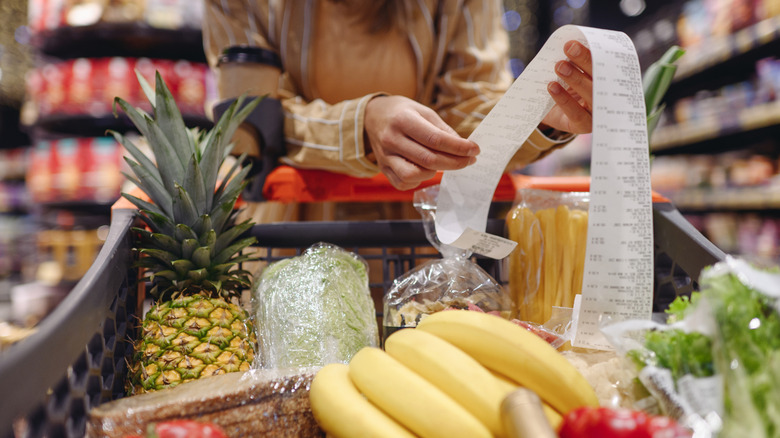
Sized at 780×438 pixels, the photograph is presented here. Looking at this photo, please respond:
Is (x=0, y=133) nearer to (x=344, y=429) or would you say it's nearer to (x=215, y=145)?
(x=215, y=145)

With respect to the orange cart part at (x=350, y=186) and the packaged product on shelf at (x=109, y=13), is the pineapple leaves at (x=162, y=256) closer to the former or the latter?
the orange cart part at (x=350, y=186)

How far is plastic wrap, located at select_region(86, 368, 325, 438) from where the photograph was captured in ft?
1.87

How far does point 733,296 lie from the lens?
1.70ft

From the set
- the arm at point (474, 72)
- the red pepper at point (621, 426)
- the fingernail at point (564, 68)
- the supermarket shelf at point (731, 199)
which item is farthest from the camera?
the supermarket shelf at point (731, 199)

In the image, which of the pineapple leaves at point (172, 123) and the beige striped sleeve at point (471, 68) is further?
the beige striped sleeve at point (471, 68)

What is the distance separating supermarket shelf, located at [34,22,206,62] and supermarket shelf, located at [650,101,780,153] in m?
2.73

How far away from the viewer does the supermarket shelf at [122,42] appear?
3.14m

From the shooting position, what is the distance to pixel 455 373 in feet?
1.85

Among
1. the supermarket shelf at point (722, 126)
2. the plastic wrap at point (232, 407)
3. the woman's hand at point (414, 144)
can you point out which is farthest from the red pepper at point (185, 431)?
the supermarket shelf at point (722, 126)

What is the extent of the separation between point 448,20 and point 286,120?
22.4 inches

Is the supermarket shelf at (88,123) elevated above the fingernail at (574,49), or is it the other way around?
the fingernail at (574,49)

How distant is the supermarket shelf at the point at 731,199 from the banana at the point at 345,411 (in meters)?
3.06

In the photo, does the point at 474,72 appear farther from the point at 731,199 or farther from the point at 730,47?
the point at 731,199

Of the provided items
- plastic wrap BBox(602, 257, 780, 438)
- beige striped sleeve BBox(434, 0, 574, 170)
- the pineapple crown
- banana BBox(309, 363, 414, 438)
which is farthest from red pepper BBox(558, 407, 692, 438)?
beige striped sleeve BBox(434, 0, 574, 170)
